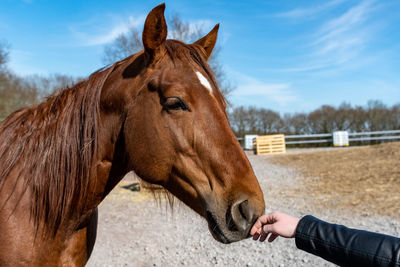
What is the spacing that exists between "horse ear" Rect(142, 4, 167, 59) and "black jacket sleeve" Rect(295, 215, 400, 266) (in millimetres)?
1377

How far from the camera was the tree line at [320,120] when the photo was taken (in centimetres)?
2741

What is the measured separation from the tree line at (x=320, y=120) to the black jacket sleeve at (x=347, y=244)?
25.2 m

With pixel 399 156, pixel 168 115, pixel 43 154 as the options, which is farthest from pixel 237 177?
pixel 399 156

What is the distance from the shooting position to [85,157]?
1819 mm

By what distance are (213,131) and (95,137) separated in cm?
77

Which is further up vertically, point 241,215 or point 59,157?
point 59,157

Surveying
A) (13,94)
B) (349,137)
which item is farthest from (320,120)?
(13,94)

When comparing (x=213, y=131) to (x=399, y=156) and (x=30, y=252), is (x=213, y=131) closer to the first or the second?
(x=30, y=252)

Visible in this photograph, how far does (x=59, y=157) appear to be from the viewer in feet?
6.09

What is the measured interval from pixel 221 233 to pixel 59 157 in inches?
45.2

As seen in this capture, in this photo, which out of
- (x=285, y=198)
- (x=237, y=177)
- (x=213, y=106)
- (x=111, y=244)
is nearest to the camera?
(x=237, y=177)

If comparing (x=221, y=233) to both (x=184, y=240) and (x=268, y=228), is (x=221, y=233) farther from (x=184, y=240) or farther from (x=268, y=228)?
(x=184, y=240)

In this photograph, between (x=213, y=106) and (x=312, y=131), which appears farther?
(x=312, y=131)

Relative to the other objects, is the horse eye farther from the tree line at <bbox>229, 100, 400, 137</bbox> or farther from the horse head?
the tree line at <bbox>229, 100, 400, 137</bbox>
